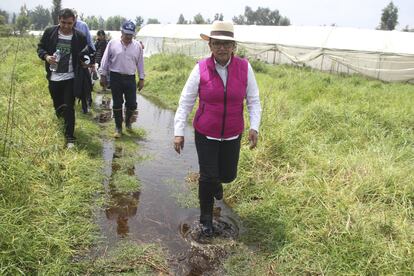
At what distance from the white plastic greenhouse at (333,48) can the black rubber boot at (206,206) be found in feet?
50.9

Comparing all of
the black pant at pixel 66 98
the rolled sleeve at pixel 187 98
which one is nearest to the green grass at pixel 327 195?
the rolled sleeve at pixel 187 98

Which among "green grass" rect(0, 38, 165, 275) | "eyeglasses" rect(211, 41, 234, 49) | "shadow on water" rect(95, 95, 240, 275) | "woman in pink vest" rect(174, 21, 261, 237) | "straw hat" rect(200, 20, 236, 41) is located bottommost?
"shadow on water" rect(95, 95, 240, 275)

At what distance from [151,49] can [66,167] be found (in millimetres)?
26691

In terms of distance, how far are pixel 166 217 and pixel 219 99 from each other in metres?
1.35

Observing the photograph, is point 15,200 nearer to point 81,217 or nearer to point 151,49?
point 81,217

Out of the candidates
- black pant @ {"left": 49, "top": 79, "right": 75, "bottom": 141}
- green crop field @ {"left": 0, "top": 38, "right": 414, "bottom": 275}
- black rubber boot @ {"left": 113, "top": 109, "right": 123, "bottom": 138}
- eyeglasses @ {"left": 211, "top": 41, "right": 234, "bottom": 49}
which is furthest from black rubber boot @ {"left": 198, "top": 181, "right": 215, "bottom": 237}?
black rubber boot @ {"left": 113, "top": 109, "right": 123, "bottom": 138}

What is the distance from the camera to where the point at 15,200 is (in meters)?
3.29

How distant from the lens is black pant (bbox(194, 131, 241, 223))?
11.3 feet

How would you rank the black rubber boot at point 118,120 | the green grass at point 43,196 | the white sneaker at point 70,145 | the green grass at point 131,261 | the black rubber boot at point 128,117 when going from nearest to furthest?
the green grass at point 43,196 < the green grass at point 131,261 < the white sneaker at point 70,145 < the black rubber boot at point 118,120 < the black rubber boot at point 128,117

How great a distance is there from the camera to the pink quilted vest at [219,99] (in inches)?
131

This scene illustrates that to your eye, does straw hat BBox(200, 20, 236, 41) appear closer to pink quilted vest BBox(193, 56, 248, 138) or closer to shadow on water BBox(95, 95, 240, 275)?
pink quilted vest BBox(193, 56, 248, 138)

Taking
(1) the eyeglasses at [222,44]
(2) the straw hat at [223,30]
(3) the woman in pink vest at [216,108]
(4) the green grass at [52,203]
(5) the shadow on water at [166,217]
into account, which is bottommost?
(5) the shadow on water at [166,217]

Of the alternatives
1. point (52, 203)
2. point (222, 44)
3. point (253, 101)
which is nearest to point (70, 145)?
point (52, 203)

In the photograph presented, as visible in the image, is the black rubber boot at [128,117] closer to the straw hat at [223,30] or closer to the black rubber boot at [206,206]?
the black rubber boot at [206,206]
